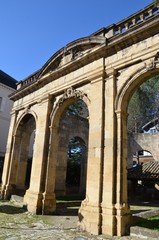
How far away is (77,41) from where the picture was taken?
820 cm

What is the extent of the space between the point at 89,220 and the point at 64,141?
25.6ft

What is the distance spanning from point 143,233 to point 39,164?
463 centimetres

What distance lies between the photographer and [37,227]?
599cm

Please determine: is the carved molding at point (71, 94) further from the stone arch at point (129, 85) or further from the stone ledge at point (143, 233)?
the stone ledge at point (143, 233)

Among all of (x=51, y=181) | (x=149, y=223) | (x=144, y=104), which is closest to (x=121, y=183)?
(x=149, y=223)

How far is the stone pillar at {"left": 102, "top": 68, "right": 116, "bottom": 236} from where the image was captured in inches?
217

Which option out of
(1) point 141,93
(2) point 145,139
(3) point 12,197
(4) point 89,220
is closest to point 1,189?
(3) point 12,197

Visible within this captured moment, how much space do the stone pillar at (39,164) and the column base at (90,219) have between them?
2262mm

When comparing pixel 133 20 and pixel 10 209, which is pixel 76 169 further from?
pixel 133 20

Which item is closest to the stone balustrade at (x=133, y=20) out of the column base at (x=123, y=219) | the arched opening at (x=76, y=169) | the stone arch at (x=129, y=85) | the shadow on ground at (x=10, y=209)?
the stone arch at (x=129, y=85)

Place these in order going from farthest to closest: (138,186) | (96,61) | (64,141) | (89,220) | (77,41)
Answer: (138,186) < (64,141) < (77,41) < (96,61) < (89,220)

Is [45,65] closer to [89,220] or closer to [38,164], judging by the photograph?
[38,164]

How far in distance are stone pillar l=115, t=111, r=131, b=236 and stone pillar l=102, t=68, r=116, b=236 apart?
11 centimetres

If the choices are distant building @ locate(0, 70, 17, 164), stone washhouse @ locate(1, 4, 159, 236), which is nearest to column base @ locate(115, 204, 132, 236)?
stone washhouse @ locate(1, 4, 159, 236)
